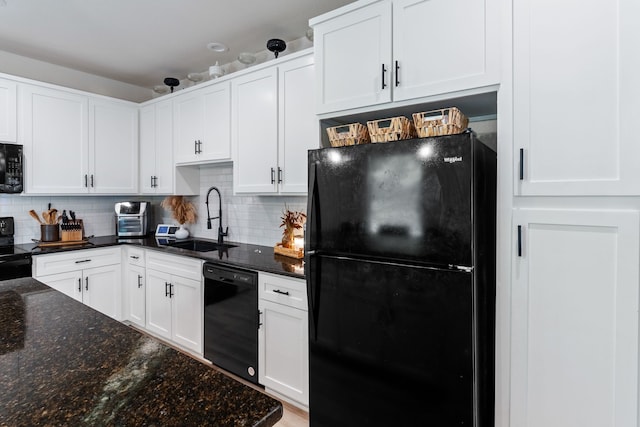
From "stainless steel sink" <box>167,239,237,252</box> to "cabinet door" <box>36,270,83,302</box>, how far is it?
800 millimetres

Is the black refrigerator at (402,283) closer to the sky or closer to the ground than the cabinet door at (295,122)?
closer to the ground

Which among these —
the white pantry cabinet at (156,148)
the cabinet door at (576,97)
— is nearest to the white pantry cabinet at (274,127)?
the white pantry cabinet at (156,148)

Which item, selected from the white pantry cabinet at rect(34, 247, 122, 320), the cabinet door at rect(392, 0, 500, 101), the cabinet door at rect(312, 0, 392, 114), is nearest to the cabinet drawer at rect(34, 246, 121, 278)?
the white pantry cabinet at rect(34, 247, 122, 320)

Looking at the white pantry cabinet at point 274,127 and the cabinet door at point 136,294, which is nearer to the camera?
the white pantry cabinet at point 274,127

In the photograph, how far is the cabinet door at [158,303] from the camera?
9.68 feet

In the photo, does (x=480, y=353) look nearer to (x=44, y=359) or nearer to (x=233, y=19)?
(x=44, y=359)

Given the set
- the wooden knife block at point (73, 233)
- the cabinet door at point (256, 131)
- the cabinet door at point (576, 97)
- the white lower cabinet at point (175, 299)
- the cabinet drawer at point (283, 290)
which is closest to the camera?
the cabinet door at point (576, 97)

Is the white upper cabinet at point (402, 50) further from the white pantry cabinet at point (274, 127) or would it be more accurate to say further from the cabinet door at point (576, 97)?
the white pantry cabinet at point (274, 127)

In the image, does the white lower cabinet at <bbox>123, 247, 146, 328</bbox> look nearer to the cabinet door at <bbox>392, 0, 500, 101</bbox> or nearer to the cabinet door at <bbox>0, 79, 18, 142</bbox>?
the cabinet door at <bbox>0, 79, 18, 142</bbox>

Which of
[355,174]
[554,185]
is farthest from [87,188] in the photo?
[554,185]

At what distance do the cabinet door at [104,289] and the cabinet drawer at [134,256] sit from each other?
0.44ft

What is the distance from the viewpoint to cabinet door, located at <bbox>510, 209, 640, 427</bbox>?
124cm

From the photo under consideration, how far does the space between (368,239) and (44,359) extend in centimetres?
118

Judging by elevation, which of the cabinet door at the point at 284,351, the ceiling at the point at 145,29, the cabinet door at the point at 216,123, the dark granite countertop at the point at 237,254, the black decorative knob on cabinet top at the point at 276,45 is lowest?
the cabinet door at the point at 284,351
